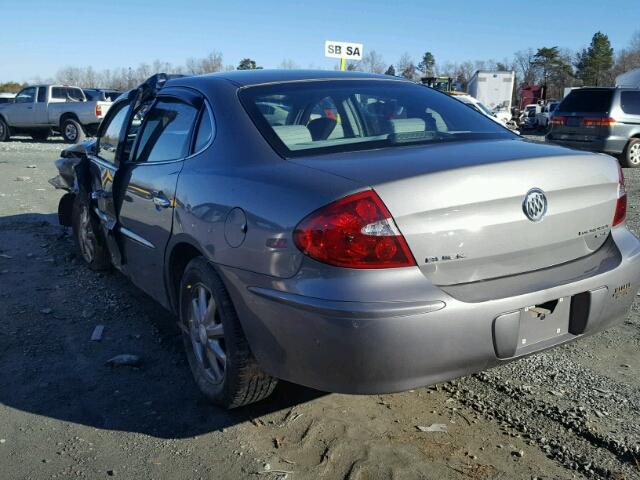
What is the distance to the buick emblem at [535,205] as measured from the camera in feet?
8.80

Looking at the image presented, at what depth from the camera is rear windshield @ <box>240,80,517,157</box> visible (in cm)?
310

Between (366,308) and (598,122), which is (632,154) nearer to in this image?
(598,122)

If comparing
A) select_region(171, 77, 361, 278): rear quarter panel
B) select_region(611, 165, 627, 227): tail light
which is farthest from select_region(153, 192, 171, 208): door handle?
select_region(611, 165, 627, 227): tail light

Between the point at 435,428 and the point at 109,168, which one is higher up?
Result: the point at 109,168

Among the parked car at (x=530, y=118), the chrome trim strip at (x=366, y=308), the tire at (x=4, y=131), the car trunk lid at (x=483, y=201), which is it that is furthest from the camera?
the parked car at (x=530, y=118)

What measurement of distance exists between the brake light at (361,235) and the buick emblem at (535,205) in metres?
0.62

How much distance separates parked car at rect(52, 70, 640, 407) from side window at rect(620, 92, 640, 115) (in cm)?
1267

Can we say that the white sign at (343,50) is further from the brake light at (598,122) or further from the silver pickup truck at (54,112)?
the silver pickup truck at (54,112)

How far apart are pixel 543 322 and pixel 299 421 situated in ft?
4.20

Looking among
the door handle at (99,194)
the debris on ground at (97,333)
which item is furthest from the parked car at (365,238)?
the door handle at (99,194)

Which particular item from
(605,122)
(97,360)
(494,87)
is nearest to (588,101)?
(605,122)

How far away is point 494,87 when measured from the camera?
4097cm

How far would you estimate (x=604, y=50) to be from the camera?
73.4 m

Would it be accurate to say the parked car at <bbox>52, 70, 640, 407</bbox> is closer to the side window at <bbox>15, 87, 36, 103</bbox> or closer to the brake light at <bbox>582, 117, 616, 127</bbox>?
the brake light at <bbox>582, 117, 616, 127</bbox>
